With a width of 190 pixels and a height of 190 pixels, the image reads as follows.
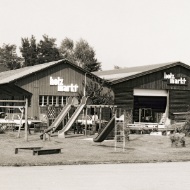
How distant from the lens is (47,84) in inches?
1430

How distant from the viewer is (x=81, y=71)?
126 ft

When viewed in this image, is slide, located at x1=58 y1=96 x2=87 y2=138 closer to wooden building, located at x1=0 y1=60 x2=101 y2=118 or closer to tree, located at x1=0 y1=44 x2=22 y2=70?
wooden building, located at x1=0 y1=60 x2=101 y2=118

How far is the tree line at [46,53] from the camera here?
88.8 meters

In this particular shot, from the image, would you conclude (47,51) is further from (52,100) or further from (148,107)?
(52,100)

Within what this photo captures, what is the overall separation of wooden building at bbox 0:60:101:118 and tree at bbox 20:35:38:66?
168 feet

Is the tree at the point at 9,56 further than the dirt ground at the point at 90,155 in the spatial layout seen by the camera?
Yes

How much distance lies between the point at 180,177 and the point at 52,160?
4588 millimetres

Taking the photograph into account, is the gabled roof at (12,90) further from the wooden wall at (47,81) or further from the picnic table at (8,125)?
the picnic table at (8,125)

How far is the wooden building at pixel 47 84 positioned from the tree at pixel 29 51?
168ft

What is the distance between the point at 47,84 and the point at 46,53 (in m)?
55.9

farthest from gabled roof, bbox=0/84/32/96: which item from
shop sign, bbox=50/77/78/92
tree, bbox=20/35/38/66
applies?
tree, bbox=20/35/38/66

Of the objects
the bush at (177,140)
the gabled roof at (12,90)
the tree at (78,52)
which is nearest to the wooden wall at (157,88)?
the gabled roof at (12,90)

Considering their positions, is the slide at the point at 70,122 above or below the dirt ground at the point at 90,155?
above

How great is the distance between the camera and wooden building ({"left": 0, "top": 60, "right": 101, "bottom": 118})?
35031 millimetres
